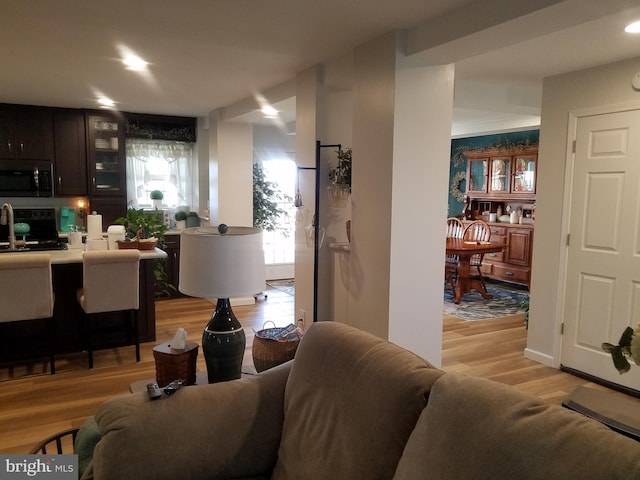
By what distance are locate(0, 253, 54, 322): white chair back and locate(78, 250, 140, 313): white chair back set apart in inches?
10.3

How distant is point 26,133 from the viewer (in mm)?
5957

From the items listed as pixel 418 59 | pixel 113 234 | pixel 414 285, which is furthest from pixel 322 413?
pixel 113 234

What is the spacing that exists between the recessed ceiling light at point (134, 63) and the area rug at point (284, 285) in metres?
3.72

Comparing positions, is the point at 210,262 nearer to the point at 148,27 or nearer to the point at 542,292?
the point at 148,27

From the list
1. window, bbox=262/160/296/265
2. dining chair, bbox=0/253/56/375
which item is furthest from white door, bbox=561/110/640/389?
window, bbox=262/160/296/265

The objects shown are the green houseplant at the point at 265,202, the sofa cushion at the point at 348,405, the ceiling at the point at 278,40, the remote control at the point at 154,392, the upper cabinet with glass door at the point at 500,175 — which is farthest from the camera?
the upper cabinet with glass door at the point at 500,175

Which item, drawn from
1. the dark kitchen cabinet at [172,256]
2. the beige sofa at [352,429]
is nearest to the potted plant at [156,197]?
the dark kitchen cabinet at [172,256]

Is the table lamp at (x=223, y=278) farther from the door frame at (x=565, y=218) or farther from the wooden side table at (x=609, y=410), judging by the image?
the door frame at (x=565, y=218)

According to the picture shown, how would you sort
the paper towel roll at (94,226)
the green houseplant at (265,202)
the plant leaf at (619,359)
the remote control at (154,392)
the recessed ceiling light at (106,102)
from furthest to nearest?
the green houseplant at (265,202)
the recessed ceiling light at (106,102)
the paper towel roll at (94,226)
the remote control at (154,392)
the plant leaf at (619,359)

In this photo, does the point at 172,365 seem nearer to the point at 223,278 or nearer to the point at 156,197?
the point at 223,278

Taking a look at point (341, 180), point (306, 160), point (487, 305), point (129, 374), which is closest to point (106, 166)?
point (129, 374)

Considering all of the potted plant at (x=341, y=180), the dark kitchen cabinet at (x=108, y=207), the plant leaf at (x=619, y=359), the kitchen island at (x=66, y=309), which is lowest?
the kitchen island at (x=66, y=309)

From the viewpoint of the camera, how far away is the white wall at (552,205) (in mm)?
3803

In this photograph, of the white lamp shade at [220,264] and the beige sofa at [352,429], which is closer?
the beige sofa at [352,429]
